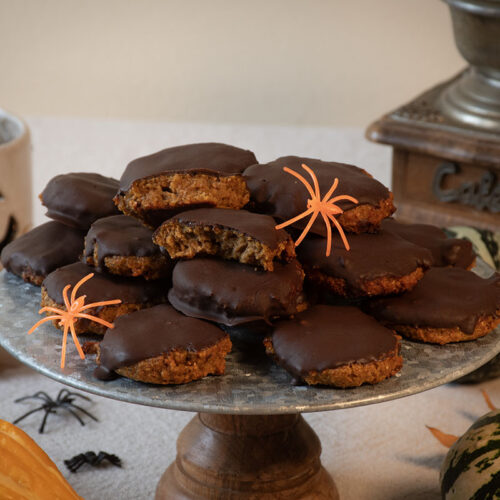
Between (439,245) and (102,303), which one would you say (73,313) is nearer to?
(102,303)

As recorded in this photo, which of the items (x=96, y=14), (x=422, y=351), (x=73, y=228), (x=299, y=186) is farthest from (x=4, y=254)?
(x=96, y=14)

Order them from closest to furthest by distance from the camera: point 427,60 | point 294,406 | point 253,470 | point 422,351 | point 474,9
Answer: point 294,406, point 422,351, point 253,470, point 474,9, point 427,60

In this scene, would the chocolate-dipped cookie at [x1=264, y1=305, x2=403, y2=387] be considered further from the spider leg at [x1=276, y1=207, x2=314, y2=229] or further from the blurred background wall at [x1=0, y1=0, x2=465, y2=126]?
the blurred background wall at [x1=0, y1=0, x2=465, y2=126]

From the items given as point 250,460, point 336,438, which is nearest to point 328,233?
point 250,460

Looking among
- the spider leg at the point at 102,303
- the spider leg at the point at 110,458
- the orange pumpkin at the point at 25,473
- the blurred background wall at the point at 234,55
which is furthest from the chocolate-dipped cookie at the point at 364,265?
the blurred background wall at the point at 234,55

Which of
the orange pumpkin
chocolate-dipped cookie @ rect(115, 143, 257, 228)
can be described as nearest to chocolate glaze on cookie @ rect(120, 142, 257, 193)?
chocolate-dipped cookie @ rect(115, 143, 257, 228)

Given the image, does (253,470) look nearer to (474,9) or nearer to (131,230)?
(131,230)

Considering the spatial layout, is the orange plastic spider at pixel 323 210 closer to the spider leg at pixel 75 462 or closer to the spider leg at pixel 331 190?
the spider leg at pixel 331 190
